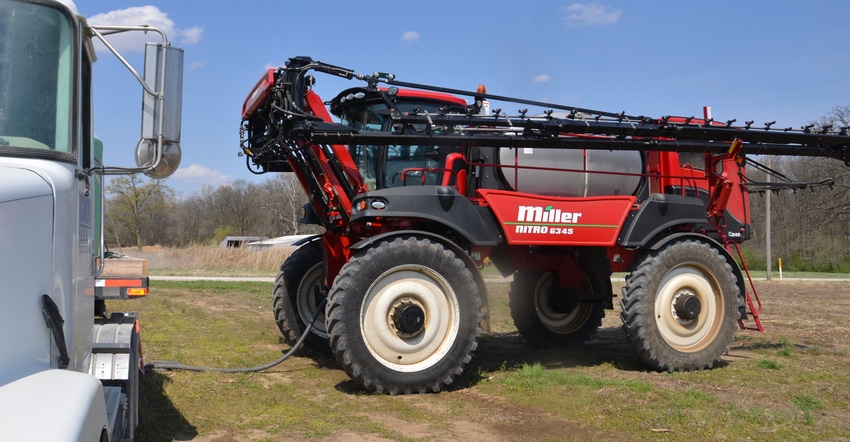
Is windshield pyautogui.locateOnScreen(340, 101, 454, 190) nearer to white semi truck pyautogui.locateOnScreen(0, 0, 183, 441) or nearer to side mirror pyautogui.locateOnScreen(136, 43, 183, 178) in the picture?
white semi truck pyautogui.locateOnScreen(0, 0, 183, 441)

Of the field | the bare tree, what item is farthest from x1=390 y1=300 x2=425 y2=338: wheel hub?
the bare tree

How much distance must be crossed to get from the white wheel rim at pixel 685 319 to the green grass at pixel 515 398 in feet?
1.34

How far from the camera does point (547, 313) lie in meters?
10.2

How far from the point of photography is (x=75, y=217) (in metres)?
3.48

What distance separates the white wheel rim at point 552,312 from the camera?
33.2ft

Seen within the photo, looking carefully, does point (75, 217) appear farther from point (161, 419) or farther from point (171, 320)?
point (171, 320)

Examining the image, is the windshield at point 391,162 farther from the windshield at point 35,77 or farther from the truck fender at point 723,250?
the windshield at point 35,77

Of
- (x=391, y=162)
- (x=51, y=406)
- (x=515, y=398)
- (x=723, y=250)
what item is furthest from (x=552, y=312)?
(x=51, y=406)

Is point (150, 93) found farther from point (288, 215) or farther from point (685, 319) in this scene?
point (288, 215)

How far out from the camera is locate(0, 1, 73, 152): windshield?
10.4 feet

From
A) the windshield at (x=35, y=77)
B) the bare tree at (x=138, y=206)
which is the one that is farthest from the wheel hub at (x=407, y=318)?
the bare tree at (x=138, y=206)

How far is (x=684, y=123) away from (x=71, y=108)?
290 inches

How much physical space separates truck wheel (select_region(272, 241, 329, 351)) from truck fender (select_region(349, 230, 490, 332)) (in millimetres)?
2021

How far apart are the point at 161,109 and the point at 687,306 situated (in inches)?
255
